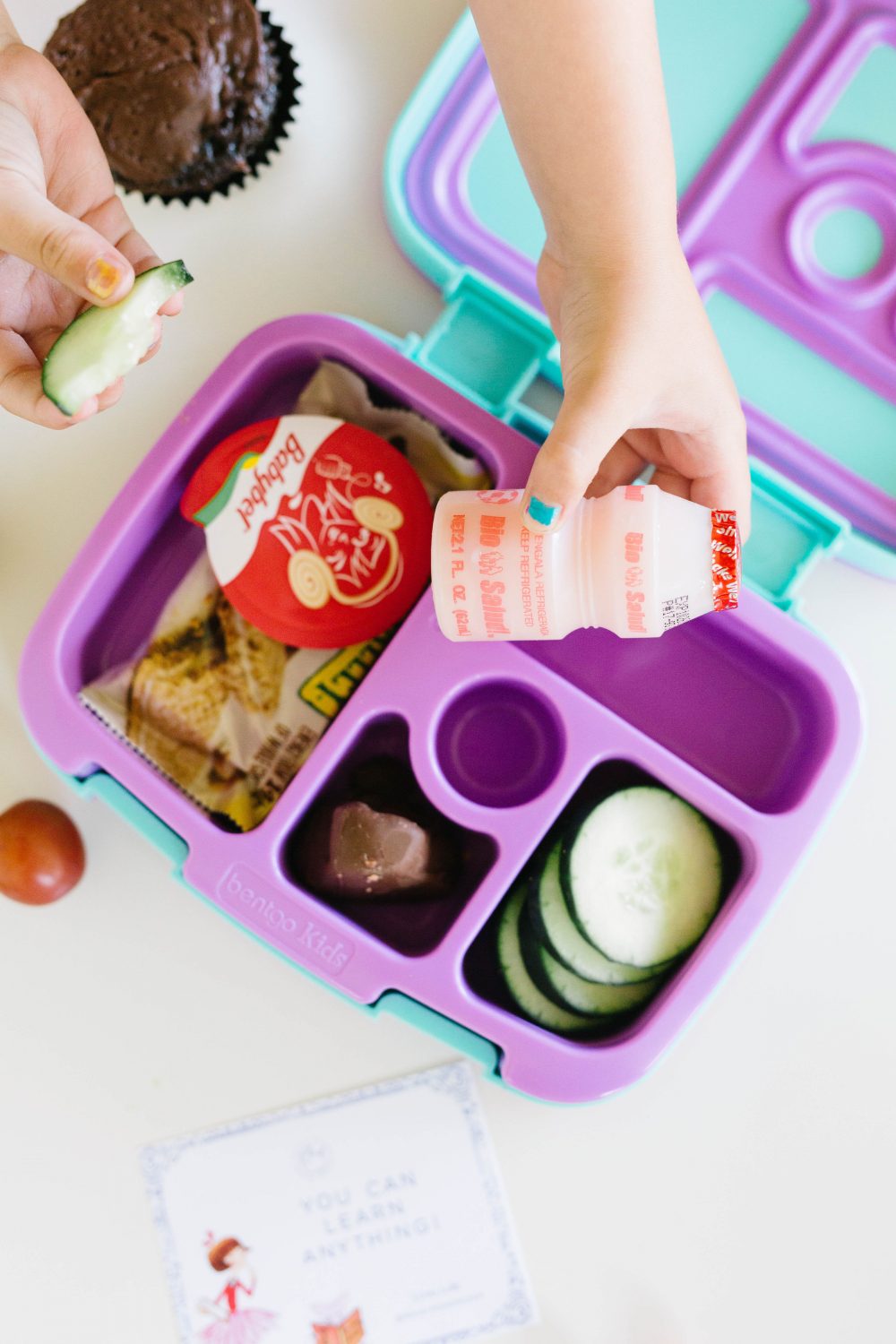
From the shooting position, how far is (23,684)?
68 cm

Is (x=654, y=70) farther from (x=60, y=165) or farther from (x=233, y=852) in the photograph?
(x=233, y=852)

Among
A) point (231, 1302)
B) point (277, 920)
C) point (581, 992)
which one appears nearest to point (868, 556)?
point (581, 992)

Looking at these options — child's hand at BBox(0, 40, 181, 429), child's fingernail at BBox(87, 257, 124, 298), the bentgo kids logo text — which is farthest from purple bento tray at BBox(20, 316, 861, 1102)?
child's fingernail at BBox(87, 257, 124, 298)

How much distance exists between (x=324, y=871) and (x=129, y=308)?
37 centimetres

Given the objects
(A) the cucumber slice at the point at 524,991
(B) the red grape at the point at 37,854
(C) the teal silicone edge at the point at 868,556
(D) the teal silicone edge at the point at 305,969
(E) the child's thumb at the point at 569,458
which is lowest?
(B) the red grape at the point at 37,854

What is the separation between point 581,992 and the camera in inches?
26.3

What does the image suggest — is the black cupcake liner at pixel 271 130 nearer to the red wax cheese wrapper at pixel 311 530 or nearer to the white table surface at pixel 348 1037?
the white table surface at pixel 348 1037

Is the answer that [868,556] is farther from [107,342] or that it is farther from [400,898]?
[107,342]

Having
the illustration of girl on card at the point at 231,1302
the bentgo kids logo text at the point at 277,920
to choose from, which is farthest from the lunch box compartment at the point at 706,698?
the illustration of girl on card at the point at 231,1302

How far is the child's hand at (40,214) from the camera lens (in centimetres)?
50

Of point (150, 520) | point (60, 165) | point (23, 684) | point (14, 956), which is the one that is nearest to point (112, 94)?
point (60, 165)

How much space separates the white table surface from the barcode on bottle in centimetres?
26

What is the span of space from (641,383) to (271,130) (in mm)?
402

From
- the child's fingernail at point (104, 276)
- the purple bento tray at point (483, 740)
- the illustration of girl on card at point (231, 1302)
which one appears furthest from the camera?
the illustration of girl on card at point (231, 1302)
